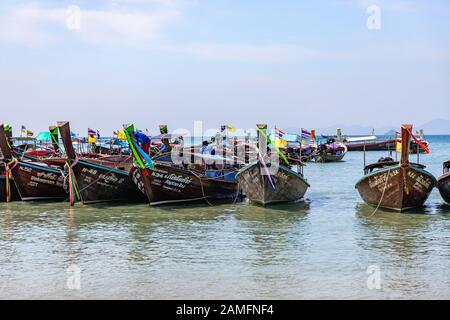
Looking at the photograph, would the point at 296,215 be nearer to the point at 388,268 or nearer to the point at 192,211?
the point at 192,211

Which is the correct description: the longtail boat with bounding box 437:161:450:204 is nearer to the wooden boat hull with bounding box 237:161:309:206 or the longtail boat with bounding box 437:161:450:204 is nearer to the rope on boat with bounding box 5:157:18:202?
the wooden boat hull with bounding box 237:161:309:206

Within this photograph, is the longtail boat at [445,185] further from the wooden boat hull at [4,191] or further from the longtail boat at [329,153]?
the longtail boat at [329,153]

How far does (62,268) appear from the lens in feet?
45.0

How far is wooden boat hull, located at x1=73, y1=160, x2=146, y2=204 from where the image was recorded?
2370cm

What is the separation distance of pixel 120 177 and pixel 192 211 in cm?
386

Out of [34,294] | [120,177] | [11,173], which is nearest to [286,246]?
[34,294]

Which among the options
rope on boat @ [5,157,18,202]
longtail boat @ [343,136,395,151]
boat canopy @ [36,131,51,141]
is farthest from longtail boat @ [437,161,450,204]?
longtail boat @ [343,136,395,151]

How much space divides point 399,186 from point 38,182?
14637mm

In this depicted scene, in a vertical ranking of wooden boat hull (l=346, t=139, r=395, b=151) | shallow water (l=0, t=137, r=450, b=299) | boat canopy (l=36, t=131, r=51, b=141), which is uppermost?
boat canopy (l=36, t=131, r=51, b=141)

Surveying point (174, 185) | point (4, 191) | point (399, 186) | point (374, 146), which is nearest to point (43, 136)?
point (4, 191)

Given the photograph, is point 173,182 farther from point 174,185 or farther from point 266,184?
point 266,184

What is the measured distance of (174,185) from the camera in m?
23.3

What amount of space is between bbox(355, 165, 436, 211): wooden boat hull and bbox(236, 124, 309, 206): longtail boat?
2.83m
